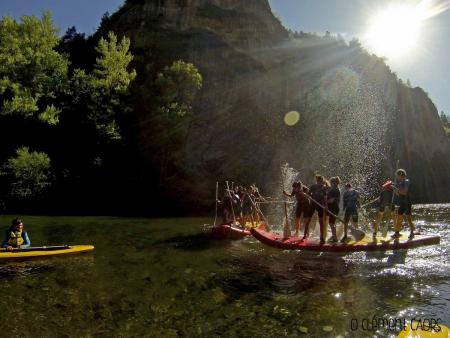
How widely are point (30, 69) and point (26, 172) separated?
10648 mm

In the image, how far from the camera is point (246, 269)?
12.4 m

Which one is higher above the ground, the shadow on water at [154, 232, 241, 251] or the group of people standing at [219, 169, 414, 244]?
the group of people standing at [219, 169, 414, 244]

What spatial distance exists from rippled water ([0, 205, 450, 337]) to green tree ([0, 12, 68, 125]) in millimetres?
25783

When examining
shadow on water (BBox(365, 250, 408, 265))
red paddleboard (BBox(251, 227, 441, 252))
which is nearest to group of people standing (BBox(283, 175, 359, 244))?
red paddleboard (BBox(251, 227, 441, 252))

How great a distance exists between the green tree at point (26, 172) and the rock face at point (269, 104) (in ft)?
39.8

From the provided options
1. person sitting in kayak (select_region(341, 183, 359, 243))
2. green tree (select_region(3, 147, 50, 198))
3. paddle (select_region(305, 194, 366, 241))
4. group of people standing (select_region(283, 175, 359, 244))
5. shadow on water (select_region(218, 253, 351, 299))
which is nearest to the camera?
shadow on water (select_region(218, 253, 351, 299))

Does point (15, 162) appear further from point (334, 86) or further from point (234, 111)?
point (334, 86)

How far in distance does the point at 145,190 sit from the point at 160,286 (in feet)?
105

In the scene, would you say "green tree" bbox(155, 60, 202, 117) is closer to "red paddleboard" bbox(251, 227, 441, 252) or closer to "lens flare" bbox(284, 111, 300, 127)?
"lens flare" bbox(284, 111, 300, 127)

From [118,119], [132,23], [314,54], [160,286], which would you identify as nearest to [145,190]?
[118,119]

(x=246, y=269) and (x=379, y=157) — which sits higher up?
(x=379, y=157)

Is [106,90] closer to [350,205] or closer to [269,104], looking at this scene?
[269,104]

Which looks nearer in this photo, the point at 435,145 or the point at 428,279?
the point at 428,279

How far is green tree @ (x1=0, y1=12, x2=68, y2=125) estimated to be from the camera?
35750mm
